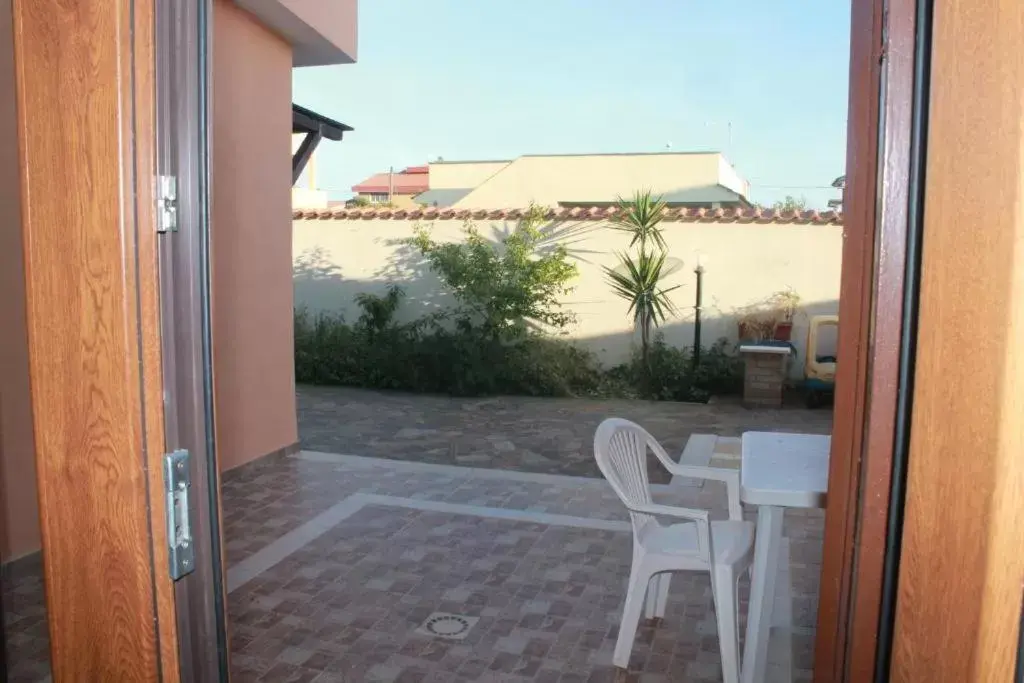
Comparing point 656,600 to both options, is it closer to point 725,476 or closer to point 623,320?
point 725,476

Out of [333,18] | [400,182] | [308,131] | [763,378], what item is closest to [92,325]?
[333,18]

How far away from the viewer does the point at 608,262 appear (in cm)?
1011

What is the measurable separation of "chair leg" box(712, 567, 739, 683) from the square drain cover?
3.34ft

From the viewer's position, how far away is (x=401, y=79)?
1481cm

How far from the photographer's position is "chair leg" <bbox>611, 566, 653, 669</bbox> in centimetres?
284

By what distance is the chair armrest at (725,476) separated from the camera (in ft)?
10.3

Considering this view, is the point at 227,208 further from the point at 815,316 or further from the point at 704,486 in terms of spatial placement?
the point at 815,316

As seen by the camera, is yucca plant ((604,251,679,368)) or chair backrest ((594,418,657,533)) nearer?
chair backrest ((594,418,657,533))

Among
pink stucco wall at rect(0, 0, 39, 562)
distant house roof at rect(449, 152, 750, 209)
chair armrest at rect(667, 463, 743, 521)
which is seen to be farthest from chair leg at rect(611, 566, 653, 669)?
distant house roof at rect(449, 152, 750, 209)

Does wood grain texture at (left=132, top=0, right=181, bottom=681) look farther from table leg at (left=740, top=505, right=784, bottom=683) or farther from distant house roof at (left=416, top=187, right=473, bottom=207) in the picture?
distant house roof at (left=416, top=187, right=473, bottom=207)

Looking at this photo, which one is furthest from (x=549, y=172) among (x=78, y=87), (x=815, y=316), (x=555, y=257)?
(x=78, y=87)

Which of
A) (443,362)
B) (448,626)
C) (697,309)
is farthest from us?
(443,362)

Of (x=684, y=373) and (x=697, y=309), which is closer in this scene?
(x=684, y=373)

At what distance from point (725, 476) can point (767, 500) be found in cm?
74
